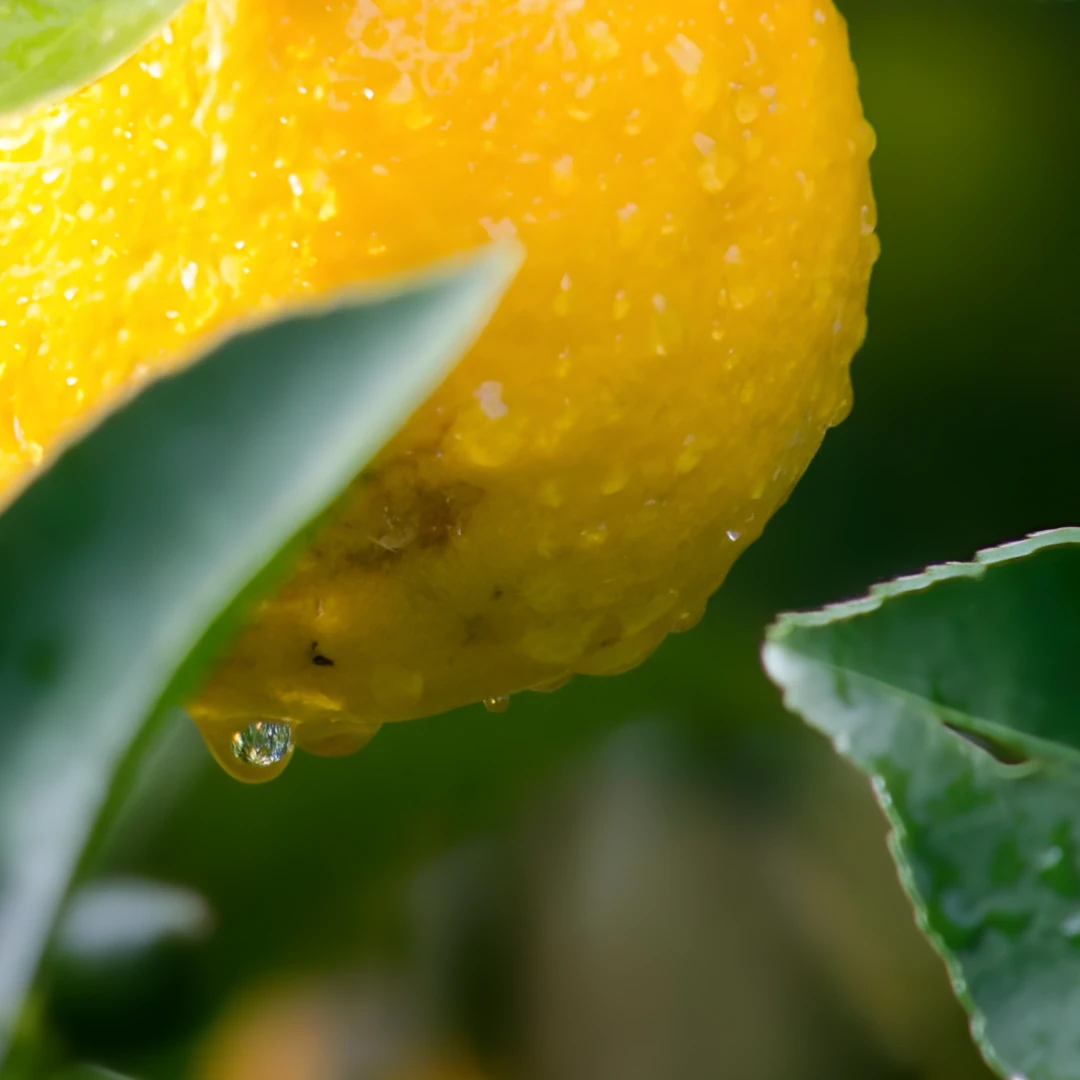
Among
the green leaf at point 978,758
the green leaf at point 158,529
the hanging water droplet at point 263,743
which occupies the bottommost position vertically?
the hanging water droplet at point 263,743

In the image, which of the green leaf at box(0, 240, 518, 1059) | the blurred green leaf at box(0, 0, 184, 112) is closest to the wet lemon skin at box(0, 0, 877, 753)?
the blurred green leaf at box(0, 0, 184, 112)

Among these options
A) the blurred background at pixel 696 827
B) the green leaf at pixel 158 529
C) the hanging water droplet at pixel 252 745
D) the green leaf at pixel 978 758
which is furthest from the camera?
the blurred background at pixel 696 827

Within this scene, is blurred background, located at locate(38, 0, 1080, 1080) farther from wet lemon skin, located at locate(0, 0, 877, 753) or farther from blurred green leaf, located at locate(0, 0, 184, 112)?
blurred green leaf, located at locate(0, 0, 184, 112)

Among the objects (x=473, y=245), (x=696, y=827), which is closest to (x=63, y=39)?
(x=473, y=245)

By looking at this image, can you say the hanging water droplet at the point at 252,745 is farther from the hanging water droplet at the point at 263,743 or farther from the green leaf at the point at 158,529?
the green leaf at the point at 158,529

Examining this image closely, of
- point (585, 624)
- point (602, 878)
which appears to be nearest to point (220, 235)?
point (585, 624)

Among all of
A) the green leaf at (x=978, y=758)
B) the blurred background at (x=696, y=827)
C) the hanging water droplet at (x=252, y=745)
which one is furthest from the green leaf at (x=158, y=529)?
the blurred background at (x=696, y=827)

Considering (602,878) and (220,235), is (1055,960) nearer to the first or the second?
(220,235)

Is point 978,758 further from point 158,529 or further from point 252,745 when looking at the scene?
point 252,745
